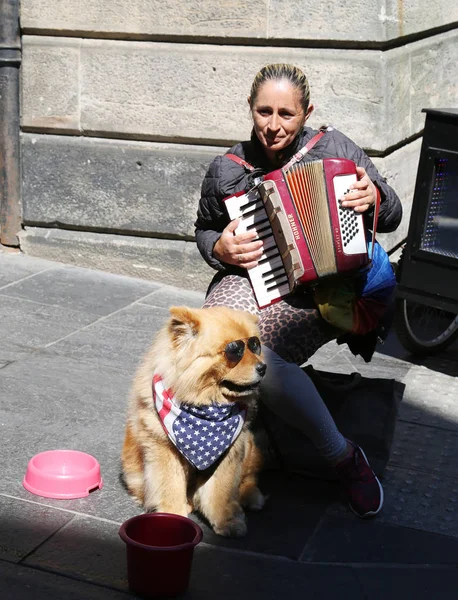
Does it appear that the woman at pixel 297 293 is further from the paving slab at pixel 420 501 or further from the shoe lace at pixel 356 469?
the paving slab at pixel 420 501

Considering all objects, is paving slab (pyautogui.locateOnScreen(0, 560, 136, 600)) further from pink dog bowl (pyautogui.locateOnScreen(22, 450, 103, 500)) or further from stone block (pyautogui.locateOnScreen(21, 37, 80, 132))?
stone block (pyautogui.locateOnScreen(21, 37, 80, 132))

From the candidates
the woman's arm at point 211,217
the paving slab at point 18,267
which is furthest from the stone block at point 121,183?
the woman's arm at point 211,217

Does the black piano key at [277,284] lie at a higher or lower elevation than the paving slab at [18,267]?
higher

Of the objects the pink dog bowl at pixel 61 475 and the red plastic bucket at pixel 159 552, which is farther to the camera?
the pink dog bowl at pixel 61 475

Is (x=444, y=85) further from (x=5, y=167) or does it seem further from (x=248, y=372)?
(x=248, y=372)

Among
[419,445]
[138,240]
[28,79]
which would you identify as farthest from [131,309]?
[419,445]

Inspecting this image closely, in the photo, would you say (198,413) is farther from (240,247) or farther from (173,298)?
(173,298)

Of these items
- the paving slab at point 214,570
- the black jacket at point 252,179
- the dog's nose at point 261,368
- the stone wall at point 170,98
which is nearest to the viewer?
the paving slab at point 214,570

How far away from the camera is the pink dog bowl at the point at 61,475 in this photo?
3.97 metres

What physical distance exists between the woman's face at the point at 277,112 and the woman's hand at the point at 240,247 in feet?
1.25

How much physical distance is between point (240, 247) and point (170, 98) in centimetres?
298

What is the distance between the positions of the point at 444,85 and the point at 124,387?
12.2 ft

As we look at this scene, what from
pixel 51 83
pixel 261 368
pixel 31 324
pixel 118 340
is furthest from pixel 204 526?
pixel 51 83

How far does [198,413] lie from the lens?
3600mm
